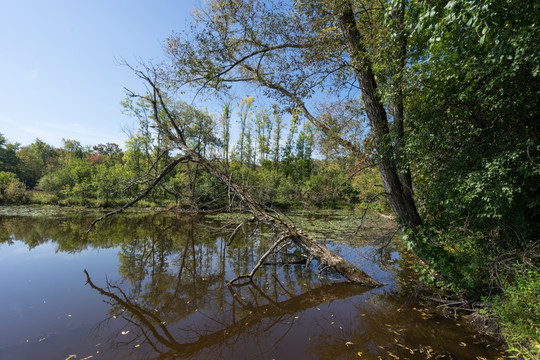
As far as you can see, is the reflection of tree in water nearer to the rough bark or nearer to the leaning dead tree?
the leaning dead tree

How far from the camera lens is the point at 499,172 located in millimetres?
3275

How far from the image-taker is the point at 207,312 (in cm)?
452

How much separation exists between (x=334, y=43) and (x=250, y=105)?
94.9 feet

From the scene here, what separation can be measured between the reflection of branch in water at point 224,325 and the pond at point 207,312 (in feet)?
0.07

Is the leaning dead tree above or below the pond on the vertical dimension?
above

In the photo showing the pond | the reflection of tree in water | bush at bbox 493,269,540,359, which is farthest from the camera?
the reflection of tree in water

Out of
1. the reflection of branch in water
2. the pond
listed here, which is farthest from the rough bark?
the reflection of branch in water

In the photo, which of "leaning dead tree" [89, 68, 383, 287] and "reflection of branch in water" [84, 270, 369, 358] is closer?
"reflection of branch in water" [84, 270, 369, 358]

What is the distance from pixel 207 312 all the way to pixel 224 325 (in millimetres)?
558

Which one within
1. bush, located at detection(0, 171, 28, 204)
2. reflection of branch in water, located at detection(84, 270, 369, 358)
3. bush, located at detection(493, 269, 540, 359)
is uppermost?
bush, located at detection(0, 171, 28, 204)

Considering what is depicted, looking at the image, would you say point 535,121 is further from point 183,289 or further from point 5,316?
point 5,316

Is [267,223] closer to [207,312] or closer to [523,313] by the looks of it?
[207,312]

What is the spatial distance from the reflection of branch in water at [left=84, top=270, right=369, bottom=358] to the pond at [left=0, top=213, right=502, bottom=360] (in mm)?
20

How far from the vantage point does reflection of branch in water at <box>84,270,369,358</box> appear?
3.58 meters
